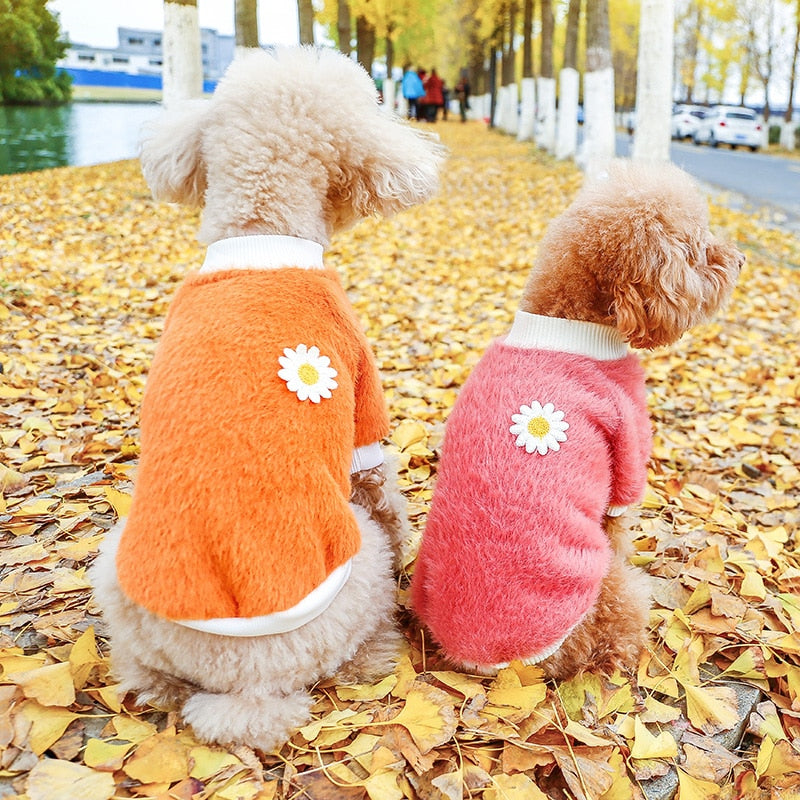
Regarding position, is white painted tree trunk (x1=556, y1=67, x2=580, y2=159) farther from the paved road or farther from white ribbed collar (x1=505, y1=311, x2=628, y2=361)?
white ribbed collar (x1=505, y1=311, x2=628, y2=361)

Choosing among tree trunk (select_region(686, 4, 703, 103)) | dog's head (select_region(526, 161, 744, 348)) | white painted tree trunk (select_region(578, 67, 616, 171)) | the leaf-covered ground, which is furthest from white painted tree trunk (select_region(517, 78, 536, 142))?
tree trunk (select_region(686, 4, 703, 103))

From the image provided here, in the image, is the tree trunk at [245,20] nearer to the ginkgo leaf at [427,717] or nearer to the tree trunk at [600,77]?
the tree trunk at [600,77]

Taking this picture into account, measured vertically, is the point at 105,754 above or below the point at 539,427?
below

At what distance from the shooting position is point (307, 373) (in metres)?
1.69

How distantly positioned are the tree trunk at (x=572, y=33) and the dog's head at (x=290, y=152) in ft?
48.2

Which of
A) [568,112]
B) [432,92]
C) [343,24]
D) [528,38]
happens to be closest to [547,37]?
[528,38]

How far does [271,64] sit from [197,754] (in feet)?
5.81

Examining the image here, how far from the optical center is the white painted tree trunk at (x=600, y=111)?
35.2ft

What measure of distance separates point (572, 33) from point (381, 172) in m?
15.1

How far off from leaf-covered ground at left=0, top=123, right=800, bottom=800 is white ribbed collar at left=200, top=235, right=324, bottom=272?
1.13 m

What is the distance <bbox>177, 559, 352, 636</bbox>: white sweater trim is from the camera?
1.63 m

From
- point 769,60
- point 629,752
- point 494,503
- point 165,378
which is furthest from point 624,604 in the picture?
point 769,60

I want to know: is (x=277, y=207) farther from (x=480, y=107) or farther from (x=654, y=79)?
(x=480, y=107)

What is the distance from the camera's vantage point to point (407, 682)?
195 cm
